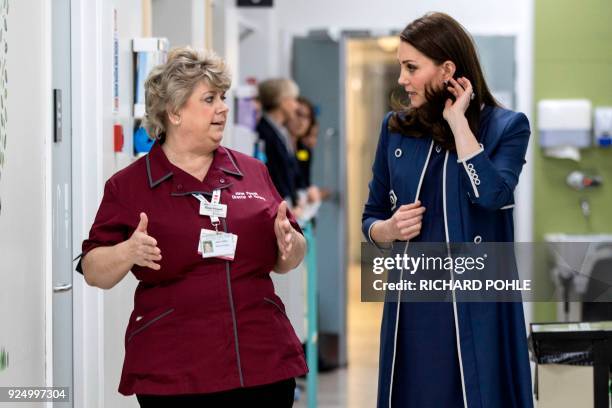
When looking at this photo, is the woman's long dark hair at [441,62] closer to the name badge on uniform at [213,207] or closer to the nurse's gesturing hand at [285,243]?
the nurse's gesturing hand at [285,243]

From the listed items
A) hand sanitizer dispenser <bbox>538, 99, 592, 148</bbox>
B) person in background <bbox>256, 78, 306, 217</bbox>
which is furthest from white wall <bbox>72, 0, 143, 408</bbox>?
hand sanitizer dispenser <bbox>538, 99, 592, 148</bbox>

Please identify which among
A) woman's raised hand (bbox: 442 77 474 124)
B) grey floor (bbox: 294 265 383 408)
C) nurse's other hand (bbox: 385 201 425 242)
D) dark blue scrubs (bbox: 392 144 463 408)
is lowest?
grey floor (bbox: 294 265 383 408)

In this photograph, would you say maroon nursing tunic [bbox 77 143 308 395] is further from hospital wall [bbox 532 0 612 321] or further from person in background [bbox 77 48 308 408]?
hospital wall [bbox 532 0 612 321]

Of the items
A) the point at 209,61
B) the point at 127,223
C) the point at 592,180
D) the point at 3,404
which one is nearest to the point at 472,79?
the point at 209,61

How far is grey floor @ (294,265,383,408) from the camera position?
242 inches

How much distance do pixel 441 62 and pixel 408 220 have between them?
439mm

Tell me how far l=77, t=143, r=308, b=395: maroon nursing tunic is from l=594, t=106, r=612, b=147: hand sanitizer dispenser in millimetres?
5048

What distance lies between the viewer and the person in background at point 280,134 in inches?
258

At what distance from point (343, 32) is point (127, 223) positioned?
5125mm

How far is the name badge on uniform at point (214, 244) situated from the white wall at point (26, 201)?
640 mm

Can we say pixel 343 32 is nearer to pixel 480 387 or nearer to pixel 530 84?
pixel 530 84

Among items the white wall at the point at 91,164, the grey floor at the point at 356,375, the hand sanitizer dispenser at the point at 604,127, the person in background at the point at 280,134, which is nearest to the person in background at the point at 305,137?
the person in background at the point at 280,134

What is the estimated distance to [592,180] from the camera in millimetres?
7246

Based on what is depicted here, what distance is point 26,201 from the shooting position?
9.98 feet
